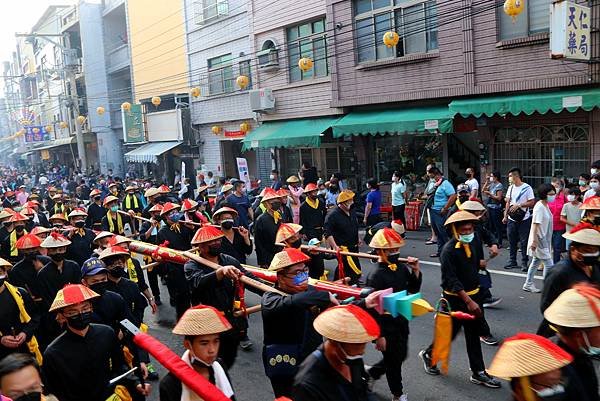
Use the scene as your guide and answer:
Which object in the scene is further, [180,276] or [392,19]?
[392,19]

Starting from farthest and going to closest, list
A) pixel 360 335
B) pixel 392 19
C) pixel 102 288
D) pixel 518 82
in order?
pixel 392 19, pixel 518 82, pixel 102 288, pixel 360 335

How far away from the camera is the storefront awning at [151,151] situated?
2680cm

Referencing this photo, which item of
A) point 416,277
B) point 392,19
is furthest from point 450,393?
point 392,19

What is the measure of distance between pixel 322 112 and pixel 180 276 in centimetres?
1161

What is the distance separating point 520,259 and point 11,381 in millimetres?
9643

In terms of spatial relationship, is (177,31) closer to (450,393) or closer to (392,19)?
(392,19)

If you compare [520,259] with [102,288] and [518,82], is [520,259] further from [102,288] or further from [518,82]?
[102,288]

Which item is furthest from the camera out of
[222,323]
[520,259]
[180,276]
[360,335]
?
[520,259]

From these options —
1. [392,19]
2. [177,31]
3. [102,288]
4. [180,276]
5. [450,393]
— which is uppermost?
[177,31]

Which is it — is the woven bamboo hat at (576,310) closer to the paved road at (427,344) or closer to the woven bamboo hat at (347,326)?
the woven bamboo hat at (347,326)

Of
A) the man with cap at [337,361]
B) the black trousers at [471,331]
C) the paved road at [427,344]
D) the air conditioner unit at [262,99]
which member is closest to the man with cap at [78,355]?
the man with cap at [337,361]

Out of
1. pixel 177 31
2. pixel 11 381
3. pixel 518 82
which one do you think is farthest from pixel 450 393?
pixel 177 31

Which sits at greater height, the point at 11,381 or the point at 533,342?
the point at 533,342

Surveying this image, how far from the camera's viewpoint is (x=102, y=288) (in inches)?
211
